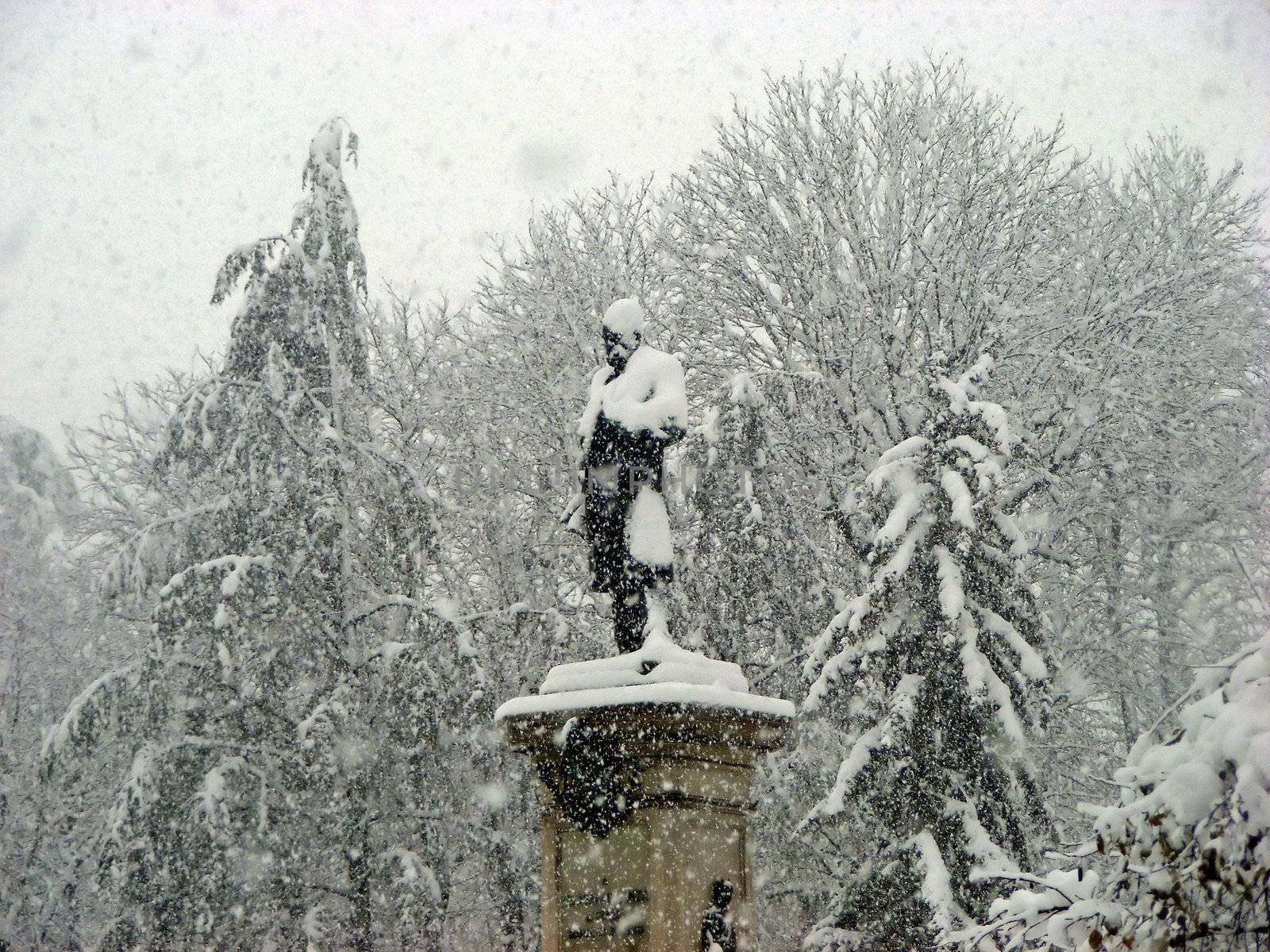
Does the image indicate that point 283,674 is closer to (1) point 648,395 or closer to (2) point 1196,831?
(1) point 648,395

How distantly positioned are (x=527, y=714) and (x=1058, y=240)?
11820 millimetres

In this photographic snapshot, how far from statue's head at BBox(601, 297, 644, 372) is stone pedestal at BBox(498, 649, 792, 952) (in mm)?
1769

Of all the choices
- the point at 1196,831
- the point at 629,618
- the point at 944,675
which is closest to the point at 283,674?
the point at 944,675

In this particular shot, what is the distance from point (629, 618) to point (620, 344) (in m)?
1.55

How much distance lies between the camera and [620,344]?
6.88 metres

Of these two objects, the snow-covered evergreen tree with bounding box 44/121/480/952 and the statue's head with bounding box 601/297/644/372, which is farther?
the snow-covered evergreen tree with bounding box 44/121/480/952

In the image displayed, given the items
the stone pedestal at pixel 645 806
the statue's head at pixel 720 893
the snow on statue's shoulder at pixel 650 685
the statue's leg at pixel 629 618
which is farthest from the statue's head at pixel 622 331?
the statue's head at pixel 720 893

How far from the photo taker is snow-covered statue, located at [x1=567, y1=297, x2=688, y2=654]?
6668 mm

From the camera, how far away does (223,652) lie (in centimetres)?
1188

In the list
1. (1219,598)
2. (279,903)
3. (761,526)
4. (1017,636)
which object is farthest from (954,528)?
(1219,598)

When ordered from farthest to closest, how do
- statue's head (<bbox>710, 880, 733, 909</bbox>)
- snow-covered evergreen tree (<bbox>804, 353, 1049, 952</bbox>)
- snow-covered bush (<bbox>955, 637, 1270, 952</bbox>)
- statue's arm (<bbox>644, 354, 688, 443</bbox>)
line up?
snow-covered evergreen tree (<bbox>804, 353, 1049, 952</bbox>)
statue's arm (<bbox>644, 354, 688, 443</bbox>)
statue's head (<bbox>710, 880, 733, 909</bbox>)
snow-covered bush (<bbox>955, 637, 1270, 952</bbox>)

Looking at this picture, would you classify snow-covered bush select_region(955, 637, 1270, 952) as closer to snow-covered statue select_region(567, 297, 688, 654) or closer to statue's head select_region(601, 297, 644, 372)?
snow-covered statue select_region(567, 297, 688, 654)

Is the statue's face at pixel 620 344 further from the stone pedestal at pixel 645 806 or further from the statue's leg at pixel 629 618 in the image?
the stone pedestal at pixel 645 806

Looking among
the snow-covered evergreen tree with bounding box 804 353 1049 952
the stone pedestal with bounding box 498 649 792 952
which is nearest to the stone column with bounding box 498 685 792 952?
the stone pedestal with bounding box 498 649 792 952
